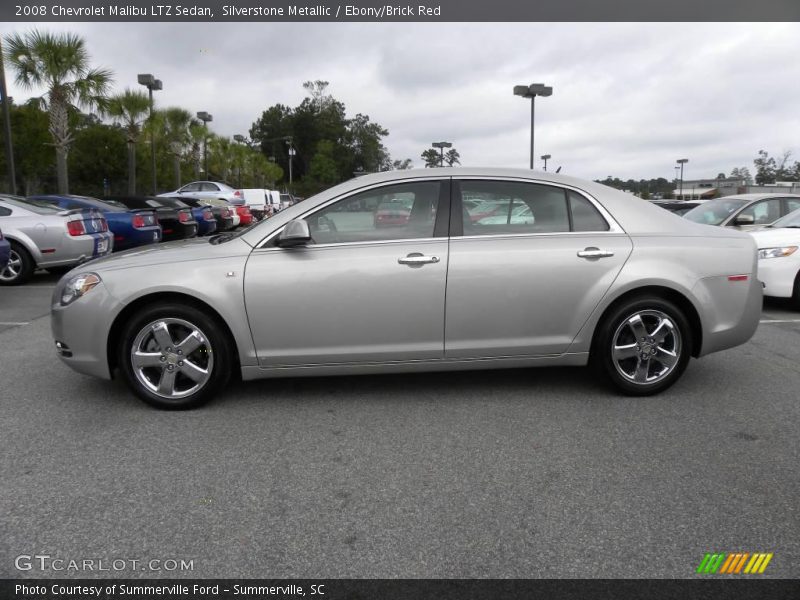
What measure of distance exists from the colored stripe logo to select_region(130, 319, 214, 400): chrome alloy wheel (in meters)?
3.02

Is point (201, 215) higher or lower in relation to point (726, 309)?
higher

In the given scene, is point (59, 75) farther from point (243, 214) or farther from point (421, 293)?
point (421, 293)

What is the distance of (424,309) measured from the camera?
4184 mm

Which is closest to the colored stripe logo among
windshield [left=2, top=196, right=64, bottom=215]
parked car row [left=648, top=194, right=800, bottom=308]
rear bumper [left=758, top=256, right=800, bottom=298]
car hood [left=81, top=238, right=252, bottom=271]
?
car hood [left=81, top=238, right=252, bottom=271]

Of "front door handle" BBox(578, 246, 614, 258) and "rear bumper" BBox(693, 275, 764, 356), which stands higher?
"front door handle" BBox(578, 246, 614, 258)

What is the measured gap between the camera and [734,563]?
97.6 inches

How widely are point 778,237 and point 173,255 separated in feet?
23.6

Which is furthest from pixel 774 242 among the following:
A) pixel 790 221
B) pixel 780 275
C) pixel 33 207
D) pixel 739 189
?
pixel 739 189

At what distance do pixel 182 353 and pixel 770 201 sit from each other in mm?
9663

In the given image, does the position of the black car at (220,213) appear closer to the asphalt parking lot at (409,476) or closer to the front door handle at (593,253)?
the asphalt parking lot at (409,476)

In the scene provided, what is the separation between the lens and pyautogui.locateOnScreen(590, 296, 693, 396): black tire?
14.3 ft

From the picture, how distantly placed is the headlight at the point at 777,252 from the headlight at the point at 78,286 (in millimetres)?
7528

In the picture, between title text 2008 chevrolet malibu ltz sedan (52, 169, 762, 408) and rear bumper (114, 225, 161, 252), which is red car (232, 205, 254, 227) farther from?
title text 2008 chevrolet malibu ltz sedan (52, 169, 762, 408)
